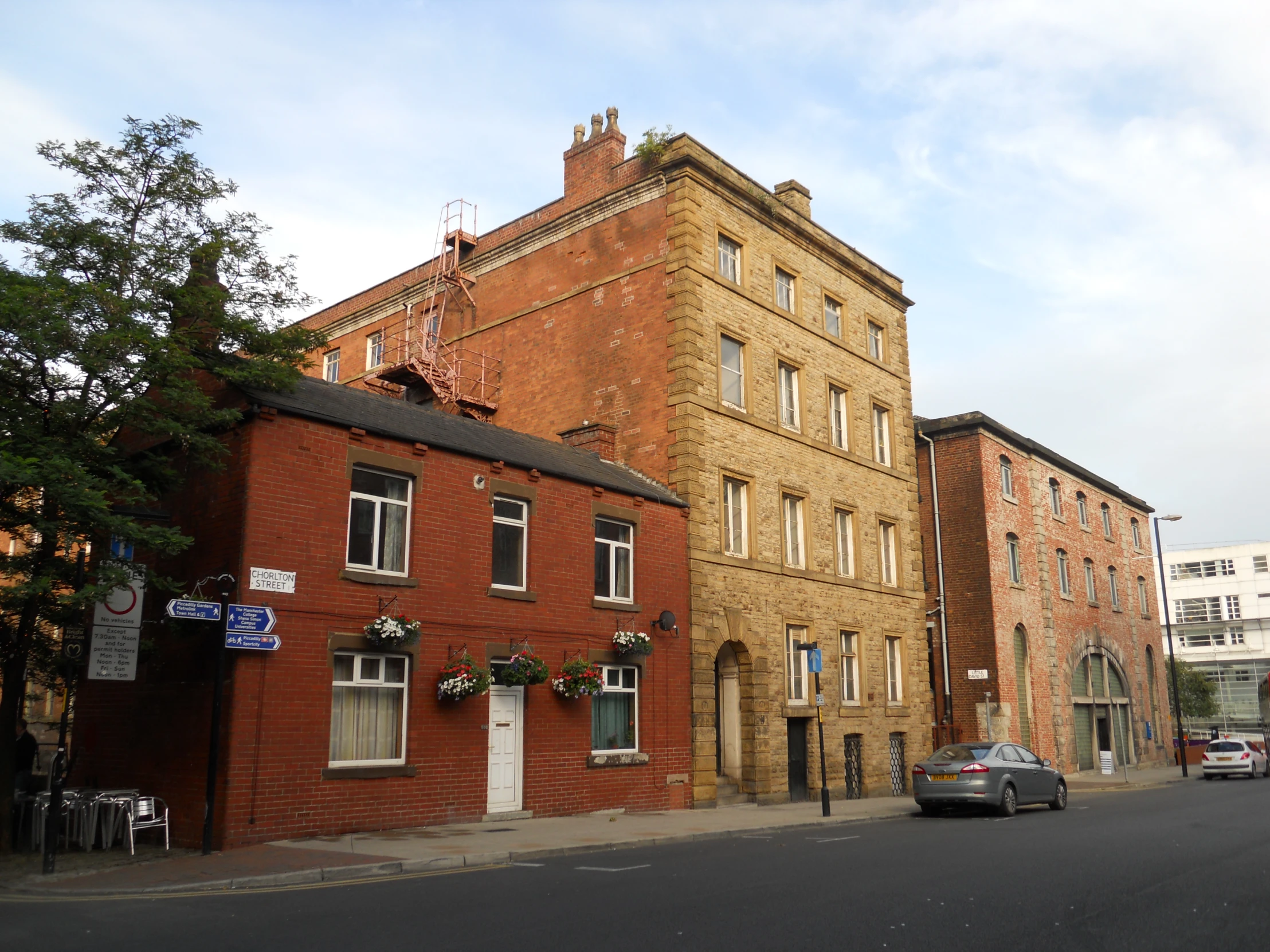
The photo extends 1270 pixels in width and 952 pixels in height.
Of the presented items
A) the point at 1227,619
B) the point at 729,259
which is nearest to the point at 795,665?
the point at 729,259

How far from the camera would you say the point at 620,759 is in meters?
19.1

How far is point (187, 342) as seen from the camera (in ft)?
46.7

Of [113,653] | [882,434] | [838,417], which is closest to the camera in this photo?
[113,653]

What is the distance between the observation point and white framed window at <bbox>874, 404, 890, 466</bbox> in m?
29.4

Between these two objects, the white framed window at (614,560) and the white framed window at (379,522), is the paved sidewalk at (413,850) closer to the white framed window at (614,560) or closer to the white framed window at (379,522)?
the white framed window at (379,522)

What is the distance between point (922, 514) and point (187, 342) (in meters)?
27.0

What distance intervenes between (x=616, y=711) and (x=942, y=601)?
17.9 meters

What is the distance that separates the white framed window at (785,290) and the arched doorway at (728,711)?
357 inches

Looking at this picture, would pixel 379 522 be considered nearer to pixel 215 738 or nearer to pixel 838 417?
pixel 215 738

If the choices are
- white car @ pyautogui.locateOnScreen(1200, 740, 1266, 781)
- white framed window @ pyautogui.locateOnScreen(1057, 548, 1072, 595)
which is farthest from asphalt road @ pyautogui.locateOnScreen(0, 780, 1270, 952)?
white framed window @ pyautogui.locateOnScreen(1057, 548, 1072, 595)

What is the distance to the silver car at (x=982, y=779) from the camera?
62.1 feet

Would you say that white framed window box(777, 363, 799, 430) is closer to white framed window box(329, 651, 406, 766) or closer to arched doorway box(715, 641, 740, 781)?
arched doorway box(715, 641, 740, 781)

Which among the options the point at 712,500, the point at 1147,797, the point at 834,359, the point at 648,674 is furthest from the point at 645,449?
the point at 1147,797

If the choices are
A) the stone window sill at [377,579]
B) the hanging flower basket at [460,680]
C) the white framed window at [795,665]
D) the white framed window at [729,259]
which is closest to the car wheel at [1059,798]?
the white framed window at [795,665]
